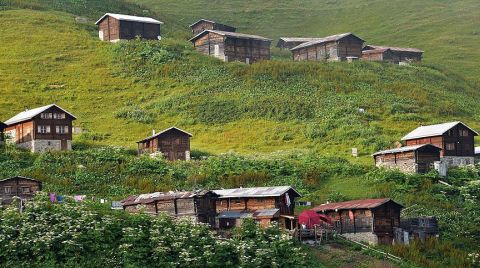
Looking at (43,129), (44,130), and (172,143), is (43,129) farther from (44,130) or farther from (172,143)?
(172,143)

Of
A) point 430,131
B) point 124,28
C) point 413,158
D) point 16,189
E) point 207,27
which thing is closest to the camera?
point 16,189

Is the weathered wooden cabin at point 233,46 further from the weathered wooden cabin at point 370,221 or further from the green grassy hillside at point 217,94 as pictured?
the weathered wooden cabin at point 370,221

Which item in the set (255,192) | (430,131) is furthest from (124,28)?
(255,192)

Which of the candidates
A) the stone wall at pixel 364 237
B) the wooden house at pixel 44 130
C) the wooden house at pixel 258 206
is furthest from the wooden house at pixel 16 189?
the wooden house at pixel 44 130

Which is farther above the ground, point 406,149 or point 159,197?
point 406,149

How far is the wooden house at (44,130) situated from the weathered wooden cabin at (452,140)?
36.1m

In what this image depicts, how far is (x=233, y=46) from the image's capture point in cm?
14325

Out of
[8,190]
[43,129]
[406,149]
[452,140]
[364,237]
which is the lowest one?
[364,237]

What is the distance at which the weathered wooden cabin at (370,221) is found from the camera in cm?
7175

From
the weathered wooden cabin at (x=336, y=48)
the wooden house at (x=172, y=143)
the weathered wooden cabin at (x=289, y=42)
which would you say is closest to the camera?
the wooden house at (x=172, y=143)

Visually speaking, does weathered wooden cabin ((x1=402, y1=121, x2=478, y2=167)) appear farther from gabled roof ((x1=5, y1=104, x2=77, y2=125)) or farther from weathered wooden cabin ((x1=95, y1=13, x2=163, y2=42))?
weathered wooden cabin ((x1=95, y1=13, x2=163, y2=42))

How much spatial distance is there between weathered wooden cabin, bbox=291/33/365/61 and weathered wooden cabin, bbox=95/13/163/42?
25496mm

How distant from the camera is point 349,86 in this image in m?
129

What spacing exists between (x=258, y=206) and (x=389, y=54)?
291 feet
